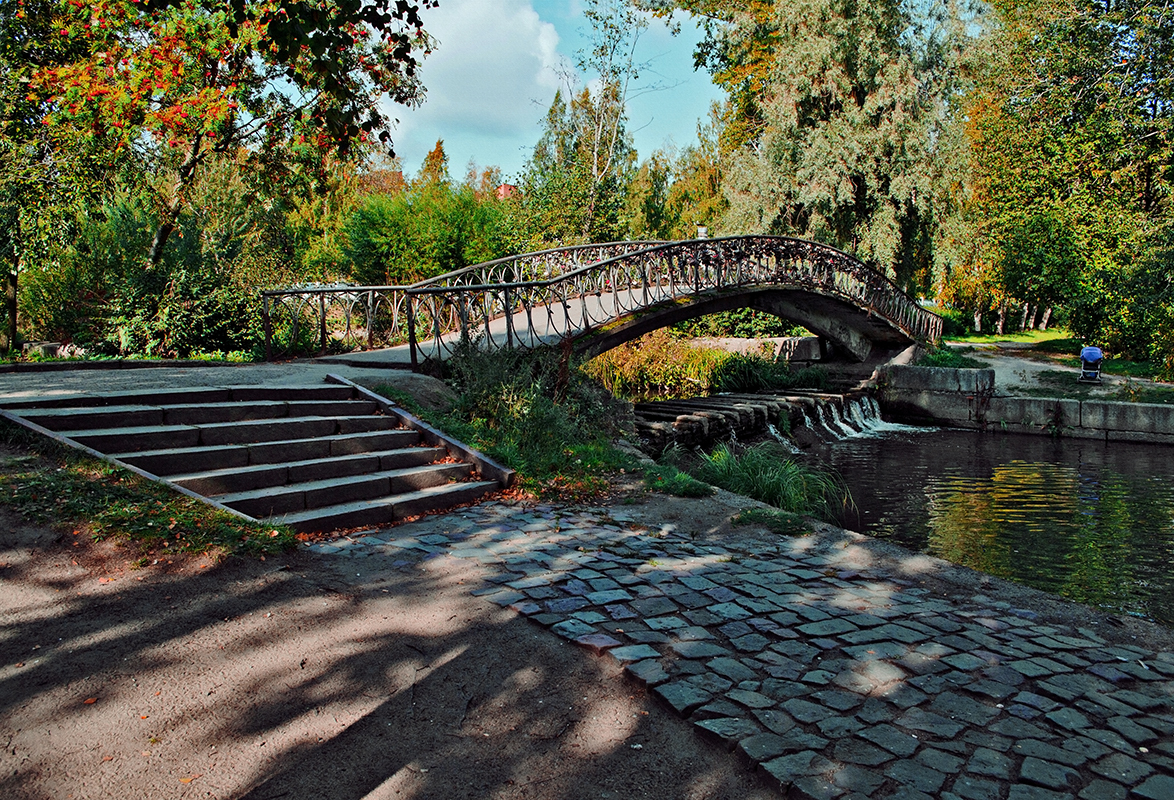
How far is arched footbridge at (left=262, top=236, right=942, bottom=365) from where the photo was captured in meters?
10.8

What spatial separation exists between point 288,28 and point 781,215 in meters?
20.9

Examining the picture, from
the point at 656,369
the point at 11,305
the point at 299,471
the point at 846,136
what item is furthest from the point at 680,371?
the point at 11,305

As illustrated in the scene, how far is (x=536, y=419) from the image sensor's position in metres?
8.02

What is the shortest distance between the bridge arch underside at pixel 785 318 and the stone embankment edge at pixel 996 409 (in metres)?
1.53

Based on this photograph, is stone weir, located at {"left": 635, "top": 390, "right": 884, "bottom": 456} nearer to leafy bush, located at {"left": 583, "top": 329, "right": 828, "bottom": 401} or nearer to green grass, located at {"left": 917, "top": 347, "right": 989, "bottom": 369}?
leafy bush, located at {"left": 583, "top": 329, "right": 828, "bottom": 401}

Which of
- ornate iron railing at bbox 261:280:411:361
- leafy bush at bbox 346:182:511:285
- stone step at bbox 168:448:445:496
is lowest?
stone step at bbox 168:448:445:496

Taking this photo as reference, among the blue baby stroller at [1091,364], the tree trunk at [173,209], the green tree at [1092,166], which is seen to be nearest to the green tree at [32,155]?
the tree trunk at [173,209]

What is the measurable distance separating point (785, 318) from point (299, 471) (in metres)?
15.6

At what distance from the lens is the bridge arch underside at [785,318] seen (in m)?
12.2

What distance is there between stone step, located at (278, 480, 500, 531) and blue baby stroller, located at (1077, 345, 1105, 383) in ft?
50.5

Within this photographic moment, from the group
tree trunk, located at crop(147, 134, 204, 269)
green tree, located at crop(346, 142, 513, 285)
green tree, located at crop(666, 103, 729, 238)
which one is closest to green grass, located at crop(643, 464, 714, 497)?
tree trunk, located at crop(147, 134, 204, 269)

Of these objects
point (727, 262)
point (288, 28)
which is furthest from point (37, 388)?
point (727, 262)

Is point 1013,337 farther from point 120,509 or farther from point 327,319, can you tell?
point 120,509

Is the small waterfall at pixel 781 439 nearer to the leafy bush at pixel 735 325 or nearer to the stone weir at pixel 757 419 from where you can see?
the stone weir at pixel 757 419
